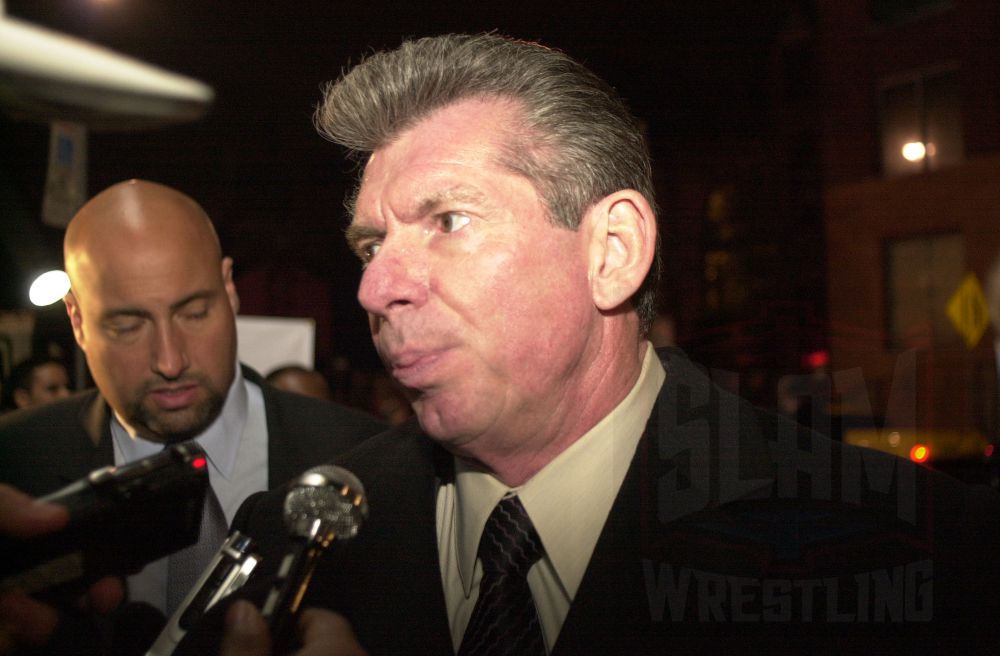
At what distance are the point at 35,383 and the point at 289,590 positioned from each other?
0.62 metres

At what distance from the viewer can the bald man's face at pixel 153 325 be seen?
1.08m

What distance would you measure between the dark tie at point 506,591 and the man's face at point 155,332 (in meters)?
0.41

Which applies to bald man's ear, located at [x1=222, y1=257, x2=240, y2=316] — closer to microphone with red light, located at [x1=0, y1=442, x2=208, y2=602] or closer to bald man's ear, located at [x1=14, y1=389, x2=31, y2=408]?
bald man's ear, located at [x1=14, y1=389, x2=31, y2=408]

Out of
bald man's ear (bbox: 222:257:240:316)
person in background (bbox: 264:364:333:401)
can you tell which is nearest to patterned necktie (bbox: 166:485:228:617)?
bald man's ear (bbox: 222:257:240:316)

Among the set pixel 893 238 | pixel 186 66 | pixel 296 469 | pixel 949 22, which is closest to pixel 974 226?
pixel 893 238

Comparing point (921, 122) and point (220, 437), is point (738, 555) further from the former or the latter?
point (921, 122)

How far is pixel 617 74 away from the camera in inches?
87.8

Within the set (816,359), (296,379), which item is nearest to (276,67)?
(296,379)

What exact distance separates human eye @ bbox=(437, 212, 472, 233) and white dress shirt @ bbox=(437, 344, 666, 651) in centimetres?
33

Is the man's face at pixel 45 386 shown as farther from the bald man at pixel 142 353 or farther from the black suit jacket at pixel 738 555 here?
the black suit jacket at pixel 738 555

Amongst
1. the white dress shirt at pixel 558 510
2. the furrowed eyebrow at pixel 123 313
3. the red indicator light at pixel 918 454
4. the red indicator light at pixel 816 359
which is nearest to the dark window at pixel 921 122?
the red indicator light at pixel 816 359

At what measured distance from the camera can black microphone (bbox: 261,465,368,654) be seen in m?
0.80

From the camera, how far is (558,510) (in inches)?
44.8

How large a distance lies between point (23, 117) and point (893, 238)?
29.0 feet
